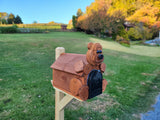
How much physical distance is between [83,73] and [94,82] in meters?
0.19

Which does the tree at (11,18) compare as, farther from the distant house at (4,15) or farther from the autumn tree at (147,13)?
the autumn tree at (147,13)

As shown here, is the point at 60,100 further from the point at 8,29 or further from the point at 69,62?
the point at 8,29

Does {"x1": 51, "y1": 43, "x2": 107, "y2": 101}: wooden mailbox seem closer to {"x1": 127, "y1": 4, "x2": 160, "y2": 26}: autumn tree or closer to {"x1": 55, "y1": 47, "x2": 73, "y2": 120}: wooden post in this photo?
{"x1": 55, "y1": 47, "x2": 73, "y2": 120}: wooden post

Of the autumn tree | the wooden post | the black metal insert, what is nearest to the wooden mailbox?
the black metal insert

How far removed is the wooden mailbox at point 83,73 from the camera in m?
1.22

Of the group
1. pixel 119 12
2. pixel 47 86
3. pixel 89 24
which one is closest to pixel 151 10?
pixel 119 12

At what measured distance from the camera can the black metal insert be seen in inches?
50.6

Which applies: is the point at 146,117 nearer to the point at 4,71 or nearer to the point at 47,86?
the point at 47,86

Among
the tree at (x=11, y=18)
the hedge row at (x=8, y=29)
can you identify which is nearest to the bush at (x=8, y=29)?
the hedge row at (x=8, y=29)

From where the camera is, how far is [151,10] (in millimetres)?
20625

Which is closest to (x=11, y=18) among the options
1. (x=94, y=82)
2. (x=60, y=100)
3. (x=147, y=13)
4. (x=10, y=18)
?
(x=10, y=18)

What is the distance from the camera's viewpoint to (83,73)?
4.00 feet

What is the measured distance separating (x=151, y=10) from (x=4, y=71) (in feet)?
74.0

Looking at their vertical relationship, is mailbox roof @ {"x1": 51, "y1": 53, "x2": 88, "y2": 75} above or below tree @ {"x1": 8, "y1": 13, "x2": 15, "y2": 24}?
below
